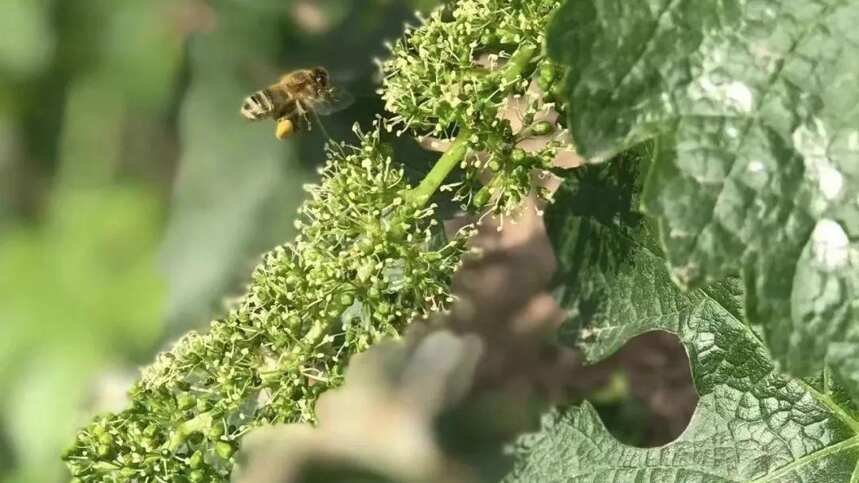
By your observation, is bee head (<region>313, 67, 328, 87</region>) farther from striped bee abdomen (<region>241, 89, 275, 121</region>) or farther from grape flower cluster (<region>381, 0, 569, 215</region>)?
grape flower cluster (<region>381, 0, 569, 215</region>)

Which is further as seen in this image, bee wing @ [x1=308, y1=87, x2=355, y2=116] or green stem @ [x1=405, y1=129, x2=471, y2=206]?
bee wing @ [x1=308, y1=87, x2=355, y2=116]

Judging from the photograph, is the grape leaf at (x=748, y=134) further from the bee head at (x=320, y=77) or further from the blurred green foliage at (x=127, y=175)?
the blurred green foliage at (x=127, y=175)

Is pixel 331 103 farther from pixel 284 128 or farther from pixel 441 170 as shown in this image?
pixel 441 170

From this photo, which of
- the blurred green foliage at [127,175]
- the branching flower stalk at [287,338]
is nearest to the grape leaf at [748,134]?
the branching flower stalk at [287,338]

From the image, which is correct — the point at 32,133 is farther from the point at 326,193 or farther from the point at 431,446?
the point at 326,193

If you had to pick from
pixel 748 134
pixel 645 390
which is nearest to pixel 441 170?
pixel 748 134

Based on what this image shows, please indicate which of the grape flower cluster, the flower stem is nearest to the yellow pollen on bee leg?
the grape flower cluster
